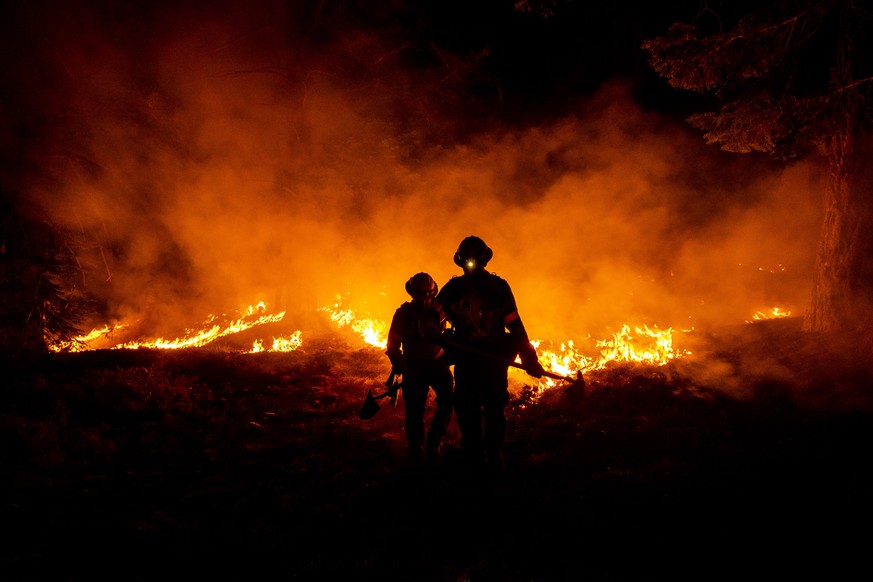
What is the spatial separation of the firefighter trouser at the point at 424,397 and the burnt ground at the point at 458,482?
1.03 feet

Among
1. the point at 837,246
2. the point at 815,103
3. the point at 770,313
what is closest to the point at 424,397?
the point at 815,103

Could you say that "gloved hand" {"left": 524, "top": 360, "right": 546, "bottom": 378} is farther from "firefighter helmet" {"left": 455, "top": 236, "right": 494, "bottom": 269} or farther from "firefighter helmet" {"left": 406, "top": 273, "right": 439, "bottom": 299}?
"firefighter helmet" {"left": 406, "top": 273, "right": 439, "bottom": 299}

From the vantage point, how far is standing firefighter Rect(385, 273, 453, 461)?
4668 mm

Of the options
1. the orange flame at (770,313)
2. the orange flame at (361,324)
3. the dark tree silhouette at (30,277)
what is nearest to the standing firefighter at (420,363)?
the orange flame at (361,324)

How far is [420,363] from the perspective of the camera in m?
4.73

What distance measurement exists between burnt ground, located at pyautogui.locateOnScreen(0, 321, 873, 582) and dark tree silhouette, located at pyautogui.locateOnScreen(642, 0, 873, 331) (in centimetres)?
110

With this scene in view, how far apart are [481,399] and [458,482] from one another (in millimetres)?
757

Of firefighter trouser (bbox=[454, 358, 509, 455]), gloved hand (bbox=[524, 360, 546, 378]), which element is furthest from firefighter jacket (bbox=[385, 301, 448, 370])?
gloved hand (bbox=[524, 360, 546, 378])

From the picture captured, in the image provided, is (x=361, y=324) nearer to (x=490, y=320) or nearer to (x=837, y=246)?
(x=490, y=320)

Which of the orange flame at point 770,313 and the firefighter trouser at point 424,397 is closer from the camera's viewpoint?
the firefighter trouser at point 424,397

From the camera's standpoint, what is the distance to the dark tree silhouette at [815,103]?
6.61m

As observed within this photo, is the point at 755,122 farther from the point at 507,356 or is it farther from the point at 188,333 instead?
the point at 188,333

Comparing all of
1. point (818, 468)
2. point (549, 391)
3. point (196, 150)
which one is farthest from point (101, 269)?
point (818, 468)

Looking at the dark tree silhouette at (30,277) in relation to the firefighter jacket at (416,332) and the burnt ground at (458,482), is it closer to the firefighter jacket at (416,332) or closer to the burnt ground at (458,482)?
the burnt ground at (458,482)
